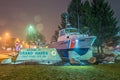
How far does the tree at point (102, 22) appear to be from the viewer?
49906mm

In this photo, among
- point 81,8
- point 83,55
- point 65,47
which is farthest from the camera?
point 81,8

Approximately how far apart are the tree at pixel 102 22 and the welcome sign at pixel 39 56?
1045 inches

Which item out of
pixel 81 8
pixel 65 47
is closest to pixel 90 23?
pixel 81 8

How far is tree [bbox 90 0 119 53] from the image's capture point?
49906 millimetres

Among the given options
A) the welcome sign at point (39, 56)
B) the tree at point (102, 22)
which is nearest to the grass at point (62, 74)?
the welcome sign at point (39, 56)

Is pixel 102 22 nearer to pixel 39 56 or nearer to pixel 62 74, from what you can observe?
pixel 39 56

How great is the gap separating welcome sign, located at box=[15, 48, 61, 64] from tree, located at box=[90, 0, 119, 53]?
87.1 ft

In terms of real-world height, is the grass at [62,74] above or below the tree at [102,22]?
below

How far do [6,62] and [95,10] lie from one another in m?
31.5

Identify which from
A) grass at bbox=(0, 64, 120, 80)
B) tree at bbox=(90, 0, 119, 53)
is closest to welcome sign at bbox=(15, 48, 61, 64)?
grass at bbox=(0, 64, 120, 80)

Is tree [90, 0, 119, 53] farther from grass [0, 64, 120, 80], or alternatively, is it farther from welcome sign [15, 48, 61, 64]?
grass [0, 64, 120, 80]

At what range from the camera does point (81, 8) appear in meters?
62.1

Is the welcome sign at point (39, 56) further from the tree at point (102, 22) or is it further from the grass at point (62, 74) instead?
the tree at point (102, 22)

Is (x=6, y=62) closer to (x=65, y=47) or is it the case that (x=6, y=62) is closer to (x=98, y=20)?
(x=65, y=47)
